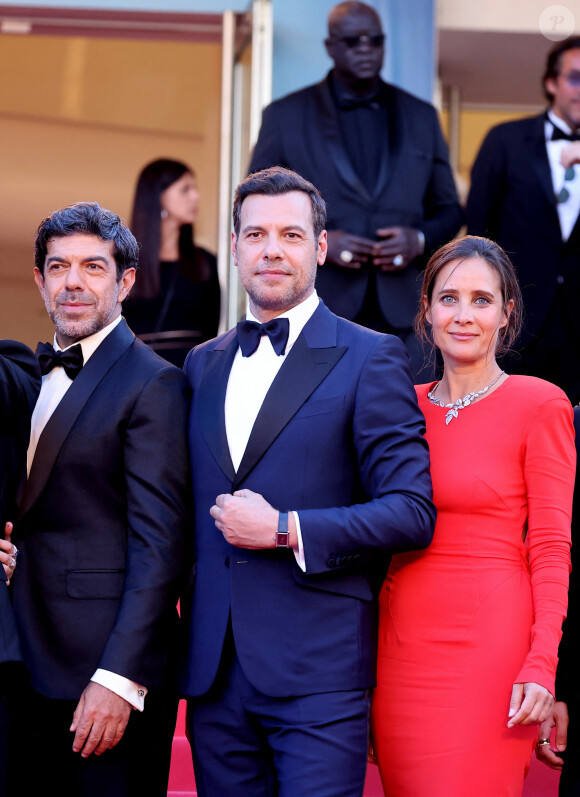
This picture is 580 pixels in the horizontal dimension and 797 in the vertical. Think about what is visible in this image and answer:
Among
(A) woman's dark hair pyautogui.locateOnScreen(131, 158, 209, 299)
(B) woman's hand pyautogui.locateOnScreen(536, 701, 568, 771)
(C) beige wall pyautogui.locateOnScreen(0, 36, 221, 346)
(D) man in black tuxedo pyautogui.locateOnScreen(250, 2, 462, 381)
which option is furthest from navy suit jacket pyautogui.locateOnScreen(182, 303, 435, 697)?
(C) beige wall pyautogui.locateOnScreen(0, 36, 221, 346)

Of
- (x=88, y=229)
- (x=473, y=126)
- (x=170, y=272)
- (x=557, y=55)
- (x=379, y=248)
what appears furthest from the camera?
(x=473, y=126)

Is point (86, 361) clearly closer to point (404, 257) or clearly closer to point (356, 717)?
point (356, 717)

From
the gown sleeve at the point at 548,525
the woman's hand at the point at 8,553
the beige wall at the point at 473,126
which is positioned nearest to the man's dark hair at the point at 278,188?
the gown sleeve at the point at 548,525

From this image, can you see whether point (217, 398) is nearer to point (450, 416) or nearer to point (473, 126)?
point (450, 416)

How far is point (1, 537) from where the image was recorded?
273 centimetres

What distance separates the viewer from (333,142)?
450 cm

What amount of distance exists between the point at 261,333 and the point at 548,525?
789mm

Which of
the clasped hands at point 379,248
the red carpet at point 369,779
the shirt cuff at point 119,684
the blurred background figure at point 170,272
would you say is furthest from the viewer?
Result: the blurred background figure at point 170,272

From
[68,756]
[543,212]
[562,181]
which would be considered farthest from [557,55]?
[68,756]

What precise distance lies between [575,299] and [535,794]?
182 cm

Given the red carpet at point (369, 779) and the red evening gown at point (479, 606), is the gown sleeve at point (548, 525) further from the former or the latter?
the red carpet at point (369, 779)

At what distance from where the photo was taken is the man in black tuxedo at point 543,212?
14.7ft

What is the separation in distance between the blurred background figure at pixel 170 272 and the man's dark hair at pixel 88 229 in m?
2.02

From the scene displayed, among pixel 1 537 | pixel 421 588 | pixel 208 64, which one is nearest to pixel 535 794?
pixel 421 588
